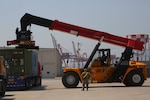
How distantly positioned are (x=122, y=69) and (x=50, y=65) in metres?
48.3

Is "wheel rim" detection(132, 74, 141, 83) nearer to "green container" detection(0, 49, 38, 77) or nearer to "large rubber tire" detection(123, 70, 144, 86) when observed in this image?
"large rubber tire" detection(123, 70, 144, 86)

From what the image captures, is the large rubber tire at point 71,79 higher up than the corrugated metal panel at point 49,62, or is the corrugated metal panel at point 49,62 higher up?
the corrugated metal panel at point 49,62

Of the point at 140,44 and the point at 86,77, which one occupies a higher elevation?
the point at 140,44

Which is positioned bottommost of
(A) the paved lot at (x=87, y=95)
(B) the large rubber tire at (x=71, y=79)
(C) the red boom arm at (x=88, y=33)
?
(A) the paved lot at (x=87, y=95)

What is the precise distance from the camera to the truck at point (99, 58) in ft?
104

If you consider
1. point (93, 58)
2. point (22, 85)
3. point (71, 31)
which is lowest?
point (22, 85)

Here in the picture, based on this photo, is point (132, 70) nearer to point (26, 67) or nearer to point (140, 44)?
point (140, 44)

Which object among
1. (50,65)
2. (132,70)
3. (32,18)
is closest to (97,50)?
(132,70)

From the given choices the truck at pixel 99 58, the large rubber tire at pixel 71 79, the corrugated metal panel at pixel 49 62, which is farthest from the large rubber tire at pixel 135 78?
the corrugated metal panel at pixel 49 62

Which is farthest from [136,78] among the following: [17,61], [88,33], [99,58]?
Answer: [17,61]

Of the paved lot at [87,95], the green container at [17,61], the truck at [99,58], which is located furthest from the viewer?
the truck at [99,58]

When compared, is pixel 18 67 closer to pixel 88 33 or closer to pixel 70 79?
pixel 70 79

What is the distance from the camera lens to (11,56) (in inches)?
1224

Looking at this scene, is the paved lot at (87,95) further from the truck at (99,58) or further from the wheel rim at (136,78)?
the truck at (99,58)
